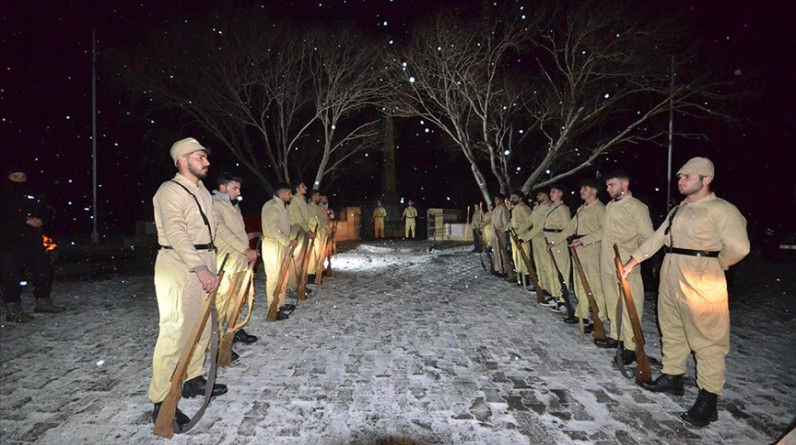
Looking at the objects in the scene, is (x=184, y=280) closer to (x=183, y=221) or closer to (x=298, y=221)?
(x=183, y=221)

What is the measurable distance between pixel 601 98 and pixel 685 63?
2766 millimetres

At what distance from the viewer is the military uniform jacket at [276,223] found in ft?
24.6

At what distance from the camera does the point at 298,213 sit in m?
9.74

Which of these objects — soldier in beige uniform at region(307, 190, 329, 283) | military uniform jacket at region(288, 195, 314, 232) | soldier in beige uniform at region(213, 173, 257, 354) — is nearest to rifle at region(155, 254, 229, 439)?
soldier in beige uniform at region(213, 173, 257, 354)

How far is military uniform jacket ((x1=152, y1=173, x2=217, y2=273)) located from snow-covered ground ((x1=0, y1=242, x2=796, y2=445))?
4.42ft

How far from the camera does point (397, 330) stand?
6.75m

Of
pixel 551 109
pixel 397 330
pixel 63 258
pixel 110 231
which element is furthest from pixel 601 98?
pixel 110 231

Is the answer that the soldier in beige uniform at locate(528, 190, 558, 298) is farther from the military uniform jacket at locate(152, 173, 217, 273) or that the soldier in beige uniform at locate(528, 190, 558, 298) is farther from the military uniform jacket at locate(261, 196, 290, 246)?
the military uniform jacket at locate(152, 173, 217, 273)

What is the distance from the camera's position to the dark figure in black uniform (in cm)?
684

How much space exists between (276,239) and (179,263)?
3.62 meters

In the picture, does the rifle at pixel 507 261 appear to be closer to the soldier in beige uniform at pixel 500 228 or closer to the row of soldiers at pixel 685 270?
the soldier in beige uniform at pixel 500 228

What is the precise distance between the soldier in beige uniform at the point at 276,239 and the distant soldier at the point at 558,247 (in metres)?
4.09

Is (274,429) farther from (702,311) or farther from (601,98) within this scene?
(601,98)

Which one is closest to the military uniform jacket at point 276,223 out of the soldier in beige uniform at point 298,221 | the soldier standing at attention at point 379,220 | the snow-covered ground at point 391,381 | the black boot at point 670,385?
the snow-covered ground at point 391,381
